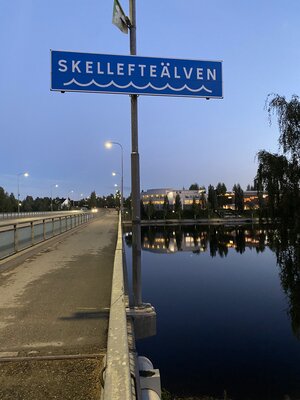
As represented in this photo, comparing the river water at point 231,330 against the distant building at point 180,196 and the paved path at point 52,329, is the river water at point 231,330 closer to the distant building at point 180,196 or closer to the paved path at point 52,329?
the paved path at point 52,329

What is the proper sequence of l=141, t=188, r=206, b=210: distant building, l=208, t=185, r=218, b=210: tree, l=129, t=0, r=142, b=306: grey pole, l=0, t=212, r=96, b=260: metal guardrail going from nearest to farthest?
l=129, t=0, r=142, b=306: grey pole → l=0, t=212, r=96, b=260: metal guardrail → l=208, t=185, r=218, b=210: tree → l=141, t=188, r=206, b=210: distant building

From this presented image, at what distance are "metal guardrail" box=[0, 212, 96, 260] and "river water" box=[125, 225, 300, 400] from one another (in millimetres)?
6596

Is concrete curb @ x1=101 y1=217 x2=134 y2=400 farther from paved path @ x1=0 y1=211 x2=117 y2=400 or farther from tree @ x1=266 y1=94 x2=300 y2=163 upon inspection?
tree @ x1=266 y1=94 x2=300 y2=163

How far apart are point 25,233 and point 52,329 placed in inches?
400

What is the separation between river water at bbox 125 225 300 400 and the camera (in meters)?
12.7

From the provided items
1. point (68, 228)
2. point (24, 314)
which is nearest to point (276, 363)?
point (24, 314)

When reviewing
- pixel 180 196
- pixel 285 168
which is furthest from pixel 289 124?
pixel 180 196

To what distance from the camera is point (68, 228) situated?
1099 inches

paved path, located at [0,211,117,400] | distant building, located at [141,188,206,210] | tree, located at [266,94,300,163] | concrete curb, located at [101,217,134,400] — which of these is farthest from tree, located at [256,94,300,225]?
distant building, located at [141,188,206,210]

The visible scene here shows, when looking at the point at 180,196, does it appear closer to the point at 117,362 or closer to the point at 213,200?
the point at 213,200

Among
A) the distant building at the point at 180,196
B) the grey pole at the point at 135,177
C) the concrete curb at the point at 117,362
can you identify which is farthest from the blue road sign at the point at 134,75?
the distant building at the point at 180,196

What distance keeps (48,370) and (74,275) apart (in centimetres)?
598

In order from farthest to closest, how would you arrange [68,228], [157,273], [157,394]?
[157,273]
[68,228]
[157,394]

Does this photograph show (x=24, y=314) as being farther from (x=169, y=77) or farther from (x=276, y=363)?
(x=276, y=363)
